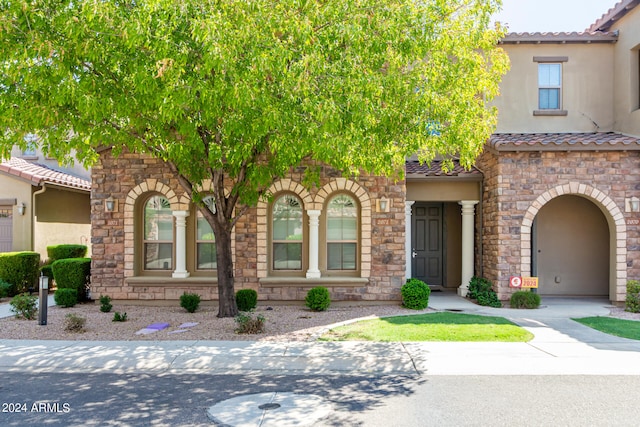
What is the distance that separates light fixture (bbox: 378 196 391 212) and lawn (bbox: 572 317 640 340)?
4.55 m

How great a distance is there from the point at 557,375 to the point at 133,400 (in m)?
5.22

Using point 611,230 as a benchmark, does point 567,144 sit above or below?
above

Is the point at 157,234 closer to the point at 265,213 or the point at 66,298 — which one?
the point at 66,298

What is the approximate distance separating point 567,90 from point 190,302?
1146 cm

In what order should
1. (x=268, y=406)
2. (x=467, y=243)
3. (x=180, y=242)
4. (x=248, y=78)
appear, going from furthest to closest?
(x=467, y=243) < (x=180, y=242) < (x=248, y=78) < (x=268, y=406)

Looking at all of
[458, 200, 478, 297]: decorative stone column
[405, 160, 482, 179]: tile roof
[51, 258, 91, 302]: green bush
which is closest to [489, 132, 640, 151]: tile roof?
[405, 160, 482, 179]: tile roof

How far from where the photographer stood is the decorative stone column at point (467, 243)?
13.5 metres

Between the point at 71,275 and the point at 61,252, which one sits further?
the point at 61,252

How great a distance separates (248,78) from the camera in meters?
7.50

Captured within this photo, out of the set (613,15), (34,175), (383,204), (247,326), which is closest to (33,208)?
(34,175)

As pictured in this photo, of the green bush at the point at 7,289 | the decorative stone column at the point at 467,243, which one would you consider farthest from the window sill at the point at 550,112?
the green bush at the point at 7,289

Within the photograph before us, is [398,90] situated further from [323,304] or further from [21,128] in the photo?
[21,128]

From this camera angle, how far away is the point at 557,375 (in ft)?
22.1

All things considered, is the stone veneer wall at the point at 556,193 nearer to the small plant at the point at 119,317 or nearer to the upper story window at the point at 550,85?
the upper story window at the point at 550,85
